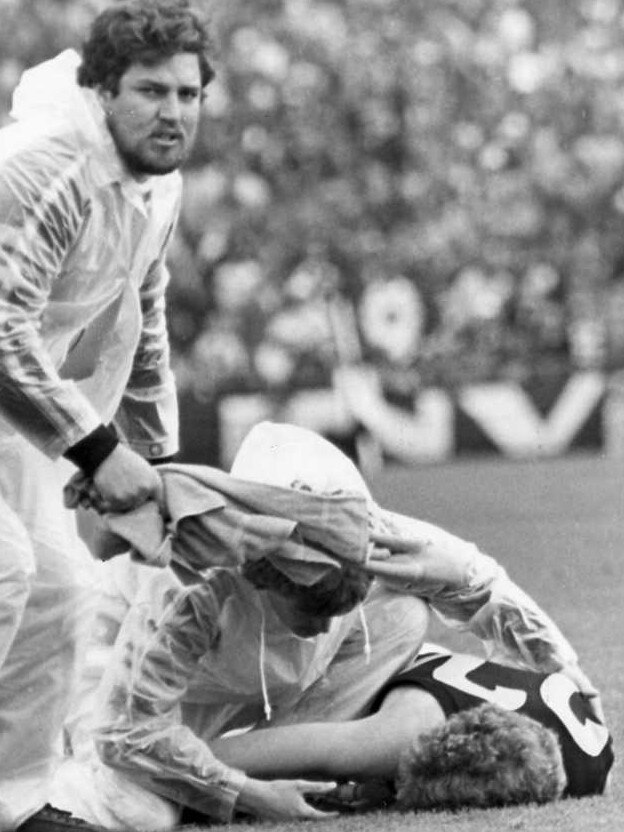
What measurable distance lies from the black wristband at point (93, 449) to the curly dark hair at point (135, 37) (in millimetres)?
905

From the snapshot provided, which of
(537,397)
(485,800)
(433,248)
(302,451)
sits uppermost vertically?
(302,451)

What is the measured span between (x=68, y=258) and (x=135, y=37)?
1.79ft

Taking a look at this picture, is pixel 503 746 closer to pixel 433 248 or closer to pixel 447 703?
pixel 447 703

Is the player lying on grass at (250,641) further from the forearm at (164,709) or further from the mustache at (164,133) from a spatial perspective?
the mustache at (164,133)

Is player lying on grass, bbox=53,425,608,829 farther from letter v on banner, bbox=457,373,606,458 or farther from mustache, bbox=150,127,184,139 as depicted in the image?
letter v on banner, bbox=457,373,606,458

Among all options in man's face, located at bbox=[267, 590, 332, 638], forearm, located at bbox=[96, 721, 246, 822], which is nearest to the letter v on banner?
man's face, located at bbox=[267, 590, 332, 638]

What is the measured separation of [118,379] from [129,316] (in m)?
0.18

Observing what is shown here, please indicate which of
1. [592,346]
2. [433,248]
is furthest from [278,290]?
[592,346]

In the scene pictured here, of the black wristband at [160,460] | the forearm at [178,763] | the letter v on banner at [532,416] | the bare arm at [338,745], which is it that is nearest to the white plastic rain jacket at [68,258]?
the black wristband at [160,460]

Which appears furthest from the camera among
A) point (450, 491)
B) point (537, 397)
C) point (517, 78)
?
point (517, 78)

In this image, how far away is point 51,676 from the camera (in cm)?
484

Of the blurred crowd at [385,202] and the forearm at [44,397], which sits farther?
the blurred crowd at [385,202]

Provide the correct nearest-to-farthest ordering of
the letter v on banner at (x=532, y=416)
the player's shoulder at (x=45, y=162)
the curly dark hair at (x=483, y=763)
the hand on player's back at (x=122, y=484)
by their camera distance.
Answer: the hand on player's back at (x=122, y=484) → the player's shoulder at (x=45, y=162) → the curly dark hair at (x=483, y=763) → the letter v on banner at (x=532, y=416)

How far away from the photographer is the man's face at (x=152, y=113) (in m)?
4.80
